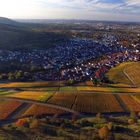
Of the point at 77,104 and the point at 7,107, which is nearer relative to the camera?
the point at 7,107

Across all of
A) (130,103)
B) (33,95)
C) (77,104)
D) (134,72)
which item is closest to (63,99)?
(77,104)

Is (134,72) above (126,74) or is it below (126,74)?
above

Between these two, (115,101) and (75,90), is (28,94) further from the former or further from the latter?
(115,101)

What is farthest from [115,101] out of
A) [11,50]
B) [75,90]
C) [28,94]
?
[11,50]

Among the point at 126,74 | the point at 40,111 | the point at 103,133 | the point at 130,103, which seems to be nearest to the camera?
the point at 103,133

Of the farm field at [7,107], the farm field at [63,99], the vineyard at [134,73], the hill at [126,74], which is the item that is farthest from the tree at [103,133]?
the vineyard at [134,73]

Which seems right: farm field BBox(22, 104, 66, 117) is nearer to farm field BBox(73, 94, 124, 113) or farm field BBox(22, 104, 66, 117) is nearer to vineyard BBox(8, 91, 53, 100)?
farm field BBox(73, 94, 124, 113)

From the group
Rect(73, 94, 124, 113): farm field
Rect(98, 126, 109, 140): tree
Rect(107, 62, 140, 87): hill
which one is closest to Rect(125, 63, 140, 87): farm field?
Rect(107, 62, 140, 87): hill

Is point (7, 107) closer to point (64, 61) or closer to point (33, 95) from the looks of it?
point (33, 95)
